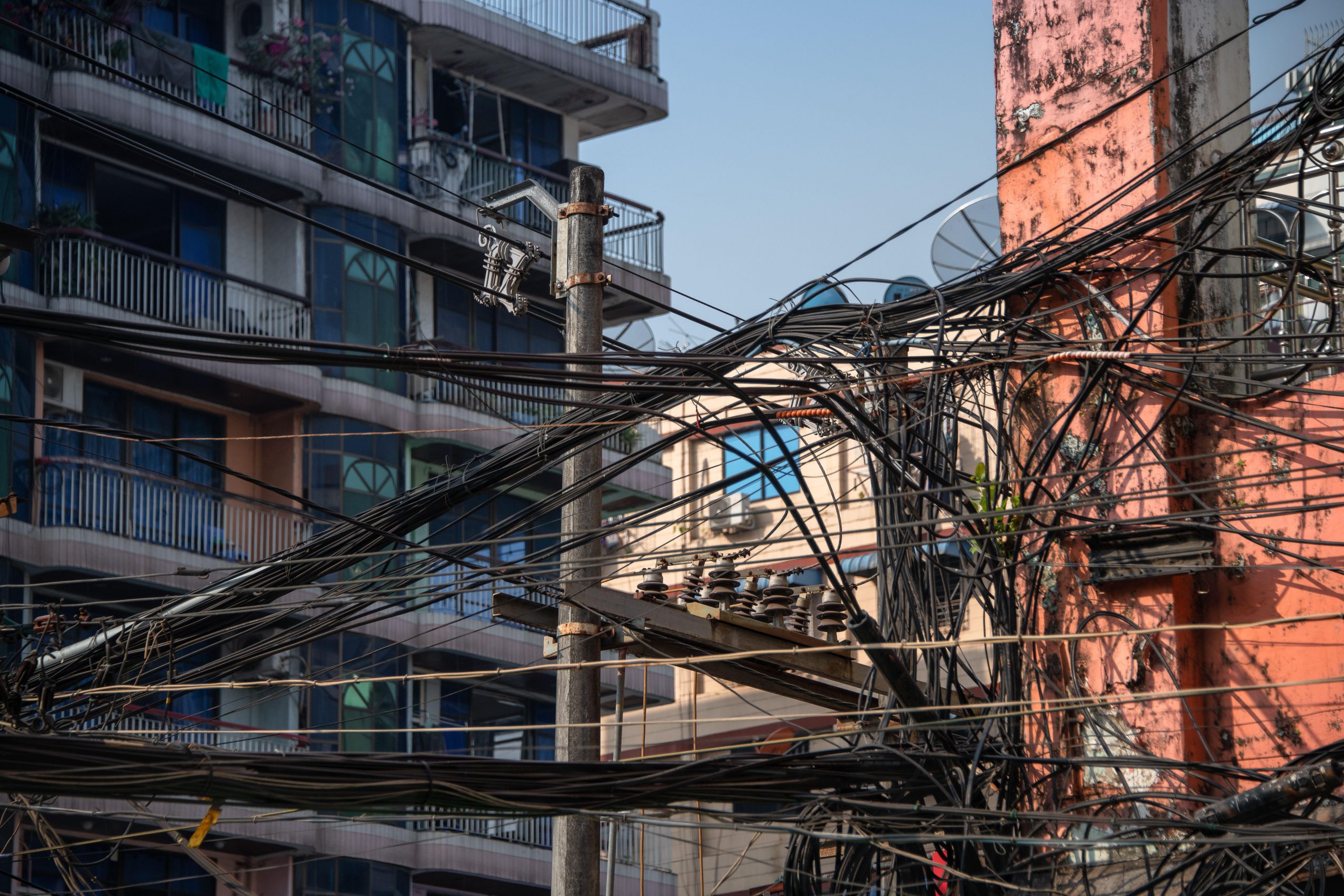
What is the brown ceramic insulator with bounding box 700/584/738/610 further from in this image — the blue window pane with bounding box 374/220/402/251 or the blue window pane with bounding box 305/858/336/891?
the blue window pane with bounding box 374/220/402/251

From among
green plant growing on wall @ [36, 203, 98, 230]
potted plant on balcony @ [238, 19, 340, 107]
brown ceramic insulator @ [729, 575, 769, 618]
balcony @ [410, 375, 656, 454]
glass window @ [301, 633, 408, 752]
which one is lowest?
glass window @ [301, 633, 408, 752]

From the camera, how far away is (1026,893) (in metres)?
8.30

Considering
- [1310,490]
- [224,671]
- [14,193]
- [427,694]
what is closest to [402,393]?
[427,694]

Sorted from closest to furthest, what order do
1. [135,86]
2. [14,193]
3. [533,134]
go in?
[14,193] < [135,86] < [533,134]

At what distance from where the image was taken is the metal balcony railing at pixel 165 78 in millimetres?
21156

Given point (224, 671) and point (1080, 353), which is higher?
point (1080, 353)

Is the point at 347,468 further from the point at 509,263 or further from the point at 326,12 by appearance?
the point at 509,263

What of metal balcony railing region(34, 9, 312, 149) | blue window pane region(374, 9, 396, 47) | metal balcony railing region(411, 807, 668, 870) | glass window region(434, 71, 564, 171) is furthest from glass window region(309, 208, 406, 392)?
metal balcony railing region(411, 807, 668, 870)

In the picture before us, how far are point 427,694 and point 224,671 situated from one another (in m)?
13.2

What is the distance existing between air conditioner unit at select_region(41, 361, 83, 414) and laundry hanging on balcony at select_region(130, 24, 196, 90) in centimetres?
403

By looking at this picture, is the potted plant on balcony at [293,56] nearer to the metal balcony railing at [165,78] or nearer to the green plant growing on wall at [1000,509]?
the metal balcony railing at [165,78]

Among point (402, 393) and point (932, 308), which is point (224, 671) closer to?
point (932, 308)

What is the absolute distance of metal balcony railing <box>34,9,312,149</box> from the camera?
2116 centimetres

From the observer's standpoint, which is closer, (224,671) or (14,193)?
(224,671)
